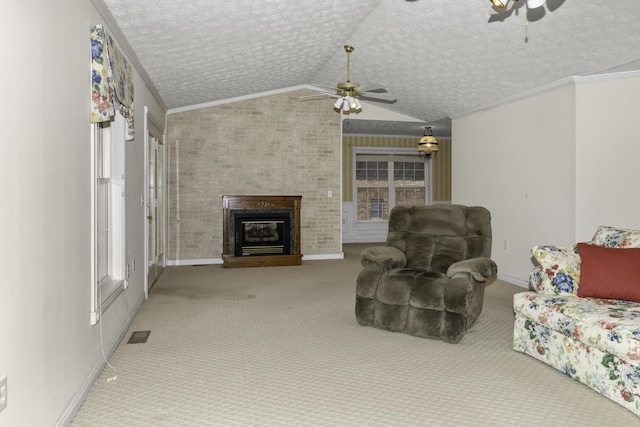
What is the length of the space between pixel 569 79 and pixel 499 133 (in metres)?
1.37

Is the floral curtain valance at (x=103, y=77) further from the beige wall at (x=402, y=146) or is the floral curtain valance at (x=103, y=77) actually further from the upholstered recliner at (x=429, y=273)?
the beige wall at (x=402, y=146)

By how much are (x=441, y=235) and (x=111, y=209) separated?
8.97 feet

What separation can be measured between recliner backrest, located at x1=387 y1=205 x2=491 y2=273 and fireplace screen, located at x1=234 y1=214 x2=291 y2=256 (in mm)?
3316

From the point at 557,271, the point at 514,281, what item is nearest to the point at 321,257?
the point at 514,281

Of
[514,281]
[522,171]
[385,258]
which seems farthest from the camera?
[514,281]

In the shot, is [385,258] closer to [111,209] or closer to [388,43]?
[111,209]

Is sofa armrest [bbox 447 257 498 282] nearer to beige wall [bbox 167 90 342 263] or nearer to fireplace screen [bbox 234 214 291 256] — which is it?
fireplace screen [bbox 234 214 291 256]

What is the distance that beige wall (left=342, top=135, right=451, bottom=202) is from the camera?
10523 mm

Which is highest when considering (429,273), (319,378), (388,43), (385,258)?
(388,43)

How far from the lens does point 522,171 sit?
550cm

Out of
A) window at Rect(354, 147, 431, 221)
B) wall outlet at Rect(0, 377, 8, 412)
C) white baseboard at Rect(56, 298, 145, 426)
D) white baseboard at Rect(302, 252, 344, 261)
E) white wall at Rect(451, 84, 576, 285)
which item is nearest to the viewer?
wall outlet at Rect(0, 377, 8, 412)

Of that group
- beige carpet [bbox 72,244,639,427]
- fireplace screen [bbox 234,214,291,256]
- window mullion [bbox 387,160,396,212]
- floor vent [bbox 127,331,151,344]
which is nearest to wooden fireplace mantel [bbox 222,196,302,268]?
fireplace screen [bbox 234,214,291,256]

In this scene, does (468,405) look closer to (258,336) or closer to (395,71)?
(258,336)

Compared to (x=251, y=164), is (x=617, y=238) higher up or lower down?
lower down
